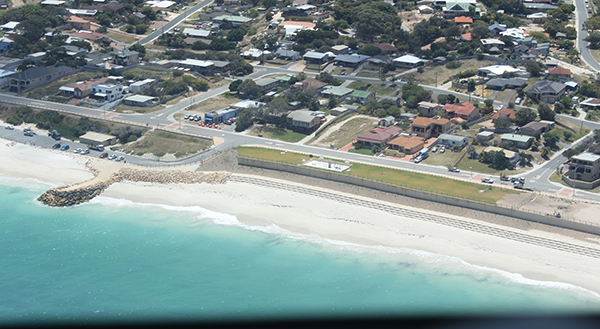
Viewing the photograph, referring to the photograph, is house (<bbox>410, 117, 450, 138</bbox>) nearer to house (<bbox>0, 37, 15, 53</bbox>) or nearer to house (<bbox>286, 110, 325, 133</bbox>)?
house (<bbox>286, 110, 325, 133</bbox>)

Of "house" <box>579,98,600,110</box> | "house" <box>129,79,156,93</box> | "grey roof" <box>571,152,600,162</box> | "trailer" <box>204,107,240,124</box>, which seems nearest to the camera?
"grey roof" <box>571,152,600,162</box>

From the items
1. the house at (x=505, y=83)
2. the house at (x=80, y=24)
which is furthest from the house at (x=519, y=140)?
the house at (x=80, y=24)

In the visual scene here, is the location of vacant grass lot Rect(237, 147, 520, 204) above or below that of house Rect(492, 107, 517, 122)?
above

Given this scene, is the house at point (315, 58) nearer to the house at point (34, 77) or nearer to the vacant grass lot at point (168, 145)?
the vacant grass lot at point (168, 145)

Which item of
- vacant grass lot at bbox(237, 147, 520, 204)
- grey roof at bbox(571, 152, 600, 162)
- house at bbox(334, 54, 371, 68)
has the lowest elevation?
house at bbox(334, 54, 371, 68)

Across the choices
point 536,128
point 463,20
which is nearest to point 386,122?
point 536,128

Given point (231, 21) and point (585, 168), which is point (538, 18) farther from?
point (585, 168)

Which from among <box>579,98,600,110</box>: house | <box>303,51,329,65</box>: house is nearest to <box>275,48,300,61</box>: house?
<box>303,51,329,65</box>: house
